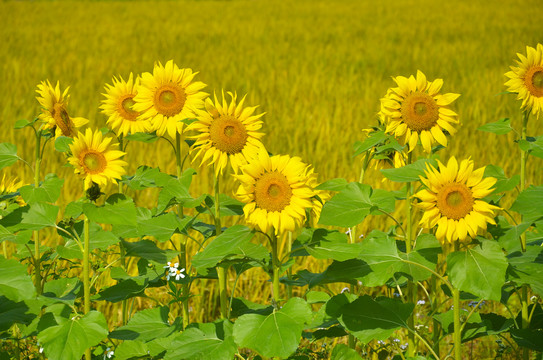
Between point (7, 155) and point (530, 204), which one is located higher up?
point (7, 155)

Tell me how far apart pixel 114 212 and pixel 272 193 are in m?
0.42

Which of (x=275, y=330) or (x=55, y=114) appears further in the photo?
(x=55, y=114)

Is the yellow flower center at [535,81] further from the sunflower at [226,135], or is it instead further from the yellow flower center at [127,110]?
the yellow flower center at [127,110]

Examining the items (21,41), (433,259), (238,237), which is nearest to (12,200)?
(238,237)

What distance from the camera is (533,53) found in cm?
220

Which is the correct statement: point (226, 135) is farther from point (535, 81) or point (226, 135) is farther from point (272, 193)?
point (535, 81)

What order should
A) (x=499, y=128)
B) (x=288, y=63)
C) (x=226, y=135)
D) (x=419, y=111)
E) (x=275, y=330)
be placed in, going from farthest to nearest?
(x=288, y=63) → (x=499, y=128) → (x=419, y=111) → (x=226, y=135) → (x=275, y=330)

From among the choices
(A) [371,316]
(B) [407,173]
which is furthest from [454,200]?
(A) [371,316]

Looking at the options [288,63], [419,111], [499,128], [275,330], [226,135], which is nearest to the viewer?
[275,330]

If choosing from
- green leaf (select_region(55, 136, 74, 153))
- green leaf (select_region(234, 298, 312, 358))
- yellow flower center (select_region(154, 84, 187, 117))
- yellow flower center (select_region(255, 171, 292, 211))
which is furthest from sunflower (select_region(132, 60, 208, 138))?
green leaf (select_region(234, 298, 312, 358))

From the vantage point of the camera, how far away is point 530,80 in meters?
2.18

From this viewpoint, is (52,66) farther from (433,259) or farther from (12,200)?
(433,259)

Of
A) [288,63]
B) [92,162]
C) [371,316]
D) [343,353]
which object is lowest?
[343,353]

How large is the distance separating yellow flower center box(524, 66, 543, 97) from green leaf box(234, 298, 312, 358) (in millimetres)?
1169
